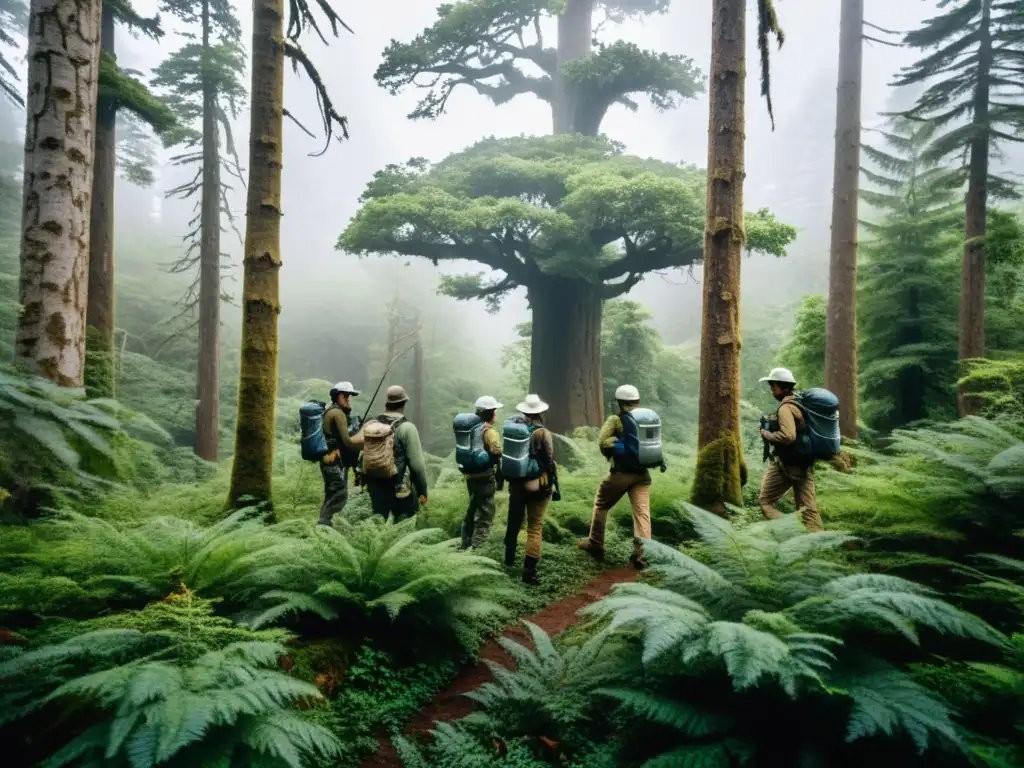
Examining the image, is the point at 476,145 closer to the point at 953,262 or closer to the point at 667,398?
the point at 667,398

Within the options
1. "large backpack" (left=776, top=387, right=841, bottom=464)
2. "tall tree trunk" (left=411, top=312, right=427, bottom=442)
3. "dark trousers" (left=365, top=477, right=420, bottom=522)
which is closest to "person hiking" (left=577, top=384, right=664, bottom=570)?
"large backpack" (left=776, top=387, right=841, bottom=464)

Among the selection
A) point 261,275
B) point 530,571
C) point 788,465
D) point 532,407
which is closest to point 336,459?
point 261,275

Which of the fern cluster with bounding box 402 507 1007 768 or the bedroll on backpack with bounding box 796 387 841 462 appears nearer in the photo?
the fern cluster with bounding box 402 507 1007 768

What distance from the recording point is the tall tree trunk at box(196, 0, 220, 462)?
14.6 m

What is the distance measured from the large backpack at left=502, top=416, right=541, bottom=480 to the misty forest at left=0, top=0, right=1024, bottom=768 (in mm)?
38

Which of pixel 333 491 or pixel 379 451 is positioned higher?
pixel 379 451

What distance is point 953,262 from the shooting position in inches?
508

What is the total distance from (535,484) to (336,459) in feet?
8.80

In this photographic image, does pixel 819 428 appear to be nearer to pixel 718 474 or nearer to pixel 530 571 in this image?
pixel 718 474

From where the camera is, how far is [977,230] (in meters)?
11.2

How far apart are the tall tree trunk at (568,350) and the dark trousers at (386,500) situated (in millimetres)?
8140

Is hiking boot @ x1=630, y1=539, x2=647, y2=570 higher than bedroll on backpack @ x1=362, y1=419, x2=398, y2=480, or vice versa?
Result: bedroll on backpack @ x1=362, y1=419, x2=398, y2=480

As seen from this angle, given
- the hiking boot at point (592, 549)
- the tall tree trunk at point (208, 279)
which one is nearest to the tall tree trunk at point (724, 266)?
the hiking boot at point (592, 549)

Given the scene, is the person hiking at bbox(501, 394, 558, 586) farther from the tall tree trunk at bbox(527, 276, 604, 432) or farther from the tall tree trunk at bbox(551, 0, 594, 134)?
the tall tree trunk at bbox(551, 0, 594, 134)
